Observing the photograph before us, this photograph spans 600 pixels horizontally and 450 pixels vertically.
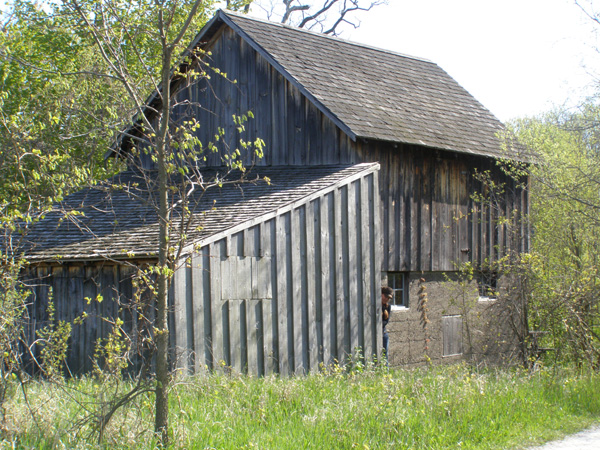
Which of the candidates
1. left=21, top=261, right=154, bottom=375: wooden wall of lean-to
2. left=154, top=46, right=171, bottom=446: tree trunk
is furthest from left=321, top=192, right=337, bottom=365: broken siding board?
left=154, top=46, right=171, bottom=446: tree trunk

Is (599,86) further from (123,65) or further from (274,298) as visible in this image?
(123,65)

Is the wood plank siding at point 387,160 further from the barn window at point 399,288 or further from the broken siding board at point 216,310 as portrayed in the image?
the broken siding board at point 216,310

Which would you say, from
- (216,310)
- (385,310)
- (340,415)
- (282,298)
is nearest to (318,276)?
(282,298)

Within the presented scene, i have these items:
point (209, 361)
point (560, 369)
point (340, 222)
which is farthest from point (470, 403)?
point (340, 222)

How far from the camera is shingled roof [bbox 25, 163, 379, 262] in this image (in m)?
11.3

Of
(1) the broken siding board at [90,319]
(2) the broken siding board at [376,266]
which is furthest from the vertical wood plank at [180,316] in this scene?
(2) the broken siding board at [376,266]

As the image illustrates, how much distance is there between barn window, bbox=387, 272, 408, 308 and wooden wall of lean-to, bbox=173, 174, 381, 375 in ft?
6.81

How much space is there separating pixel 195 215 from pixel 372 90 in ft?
28.6

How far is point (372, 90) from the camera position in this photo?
57.6 ft

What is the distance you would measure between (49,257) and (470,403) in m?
6.66

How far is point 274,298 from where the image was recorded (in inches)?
485

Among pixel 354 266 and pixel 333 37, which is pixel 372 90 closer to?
pixel 333 37

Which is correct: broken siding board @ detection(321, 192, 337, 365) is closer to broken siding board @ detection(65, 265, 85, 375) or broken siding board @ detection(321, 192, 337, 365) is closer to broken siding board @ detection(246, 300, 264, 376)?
broken siding board @ detection(246, 300, 264, 376)

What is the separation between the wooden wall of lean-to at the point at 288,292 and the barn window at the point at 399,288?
6.81ft
